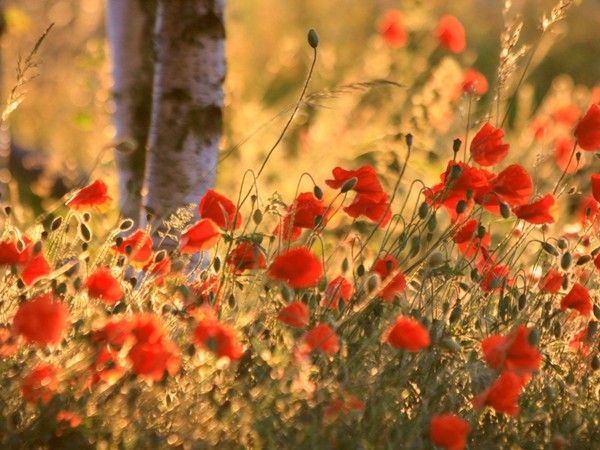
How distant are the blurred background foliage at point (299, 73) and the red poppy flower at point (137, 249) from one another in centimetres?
37

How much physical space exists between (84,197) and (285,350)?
59 centimetres

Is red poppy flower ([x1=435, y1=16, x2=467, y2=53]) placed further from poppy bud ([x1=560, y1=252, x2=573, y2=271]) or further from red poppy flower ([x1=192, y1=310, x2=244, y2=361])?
red poppy flower ([x1=192, y1=310, x2=244, y2=361])

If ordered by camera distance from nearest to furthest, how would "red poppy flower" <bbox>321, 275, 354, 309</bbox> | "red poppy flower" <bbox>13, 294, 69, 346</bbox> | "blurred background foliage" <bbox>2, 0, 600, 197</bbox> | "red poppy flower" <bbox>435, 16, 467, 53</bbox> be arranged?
1. "red poppy flower" <bbox>13, 294, 69, 346</bbox>
2. "red poppy flower" <bbox>321, 275, 354, 309</bbox>
3. "blurred background foliage" <bbox>2, 0, 600, 197</bbox>
4. "red poppy flower" <bbox>435, 16, 467, 53</bbox>

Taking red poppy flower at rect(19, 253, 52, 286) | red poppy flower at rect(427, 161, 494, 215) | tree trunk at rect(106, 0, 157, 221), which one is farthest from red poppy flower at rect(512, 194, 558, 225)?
tree trunk at rect(106, 0, 157, 221)

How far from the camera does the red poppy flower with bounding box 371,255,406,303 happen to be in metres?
2.52

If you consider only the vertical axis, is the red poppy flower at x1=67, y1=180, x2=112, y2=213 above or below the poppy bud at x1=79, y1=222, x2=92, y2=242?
above

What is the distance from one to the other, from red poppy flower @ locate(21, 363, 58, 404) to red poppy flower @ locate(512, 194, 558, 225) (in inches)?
43.5

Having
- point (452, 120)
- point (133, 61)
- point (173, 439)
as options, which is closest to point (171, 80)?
point (133, 61)

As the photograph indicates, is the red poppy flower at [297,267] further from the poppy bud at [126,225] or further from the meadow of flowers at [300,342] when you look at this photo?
the poppy bud at [126,225]

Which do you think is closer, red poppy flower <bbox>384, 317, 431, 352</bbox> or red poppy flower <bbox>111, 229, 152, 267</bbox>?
red poppy flower <bbox>384, 317, 431, 352</bbox>

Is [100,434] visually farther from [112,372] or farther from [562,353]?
[562,353]

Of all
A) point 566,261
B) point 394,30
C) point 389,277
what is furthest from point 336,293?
point 394,30

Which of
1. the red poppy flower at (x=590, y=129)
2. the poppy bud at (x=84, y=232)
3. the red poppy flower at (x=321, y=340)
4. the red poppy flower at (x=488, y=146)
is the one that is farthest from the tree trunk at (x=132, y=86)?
the red poppy flower at (x=321, y=340)

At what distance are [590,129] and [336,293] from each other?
0.73 m
